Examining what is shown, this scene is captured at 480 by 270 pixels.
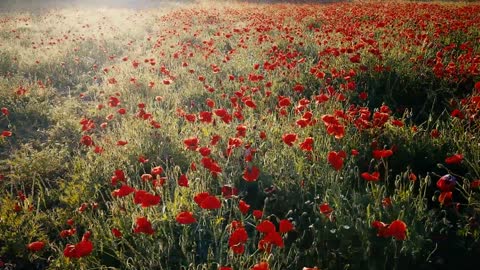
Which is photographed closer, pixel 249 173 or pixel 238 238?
pixel 238 238

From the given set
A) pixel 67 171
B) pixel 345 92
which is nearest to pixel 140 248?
pixel 67 171

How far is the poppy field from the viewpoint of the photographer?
230 centimetres

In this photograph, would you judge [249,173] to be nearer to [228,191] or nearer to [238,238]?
[228,191]

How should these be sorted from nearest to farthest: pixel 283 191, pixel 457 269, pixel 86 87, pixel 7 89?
pixel 457 269
pixel 283 191
pixel 7 89
pixel 86 87

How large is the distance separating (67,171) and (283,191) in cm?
221

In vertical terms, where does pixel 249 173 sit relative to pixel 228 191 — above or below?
above

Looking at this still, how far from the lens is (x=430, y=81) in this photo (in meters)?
5.09

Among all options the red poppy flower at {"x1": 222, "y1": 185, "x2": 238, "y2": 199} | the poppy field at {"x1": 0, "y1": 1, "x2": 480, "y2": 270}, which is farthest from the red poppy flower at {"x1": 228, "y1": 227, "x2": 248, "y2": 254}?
the red poppy flower at {"x1": 222, "y1": 185, "x2": 238, "y2": 199}

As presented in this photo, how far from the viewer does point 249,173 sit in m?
2.42

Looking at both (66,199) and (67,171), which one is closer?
(66,199)

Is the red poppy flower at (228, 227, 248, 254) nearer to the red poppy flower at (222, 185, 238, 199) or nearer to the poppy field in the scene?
the poppy field

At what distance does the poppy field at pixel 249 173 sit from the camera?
7.55 ft

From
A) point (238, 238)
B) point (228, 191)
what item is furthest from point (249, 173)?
point (238, 238)

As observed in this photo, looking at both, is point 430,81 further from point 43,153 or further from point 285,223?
point 43,153
